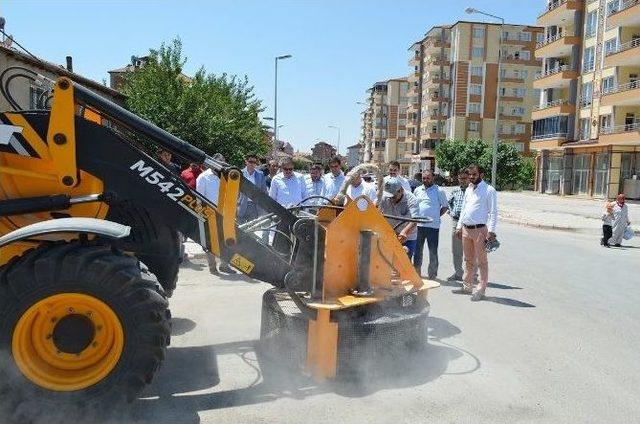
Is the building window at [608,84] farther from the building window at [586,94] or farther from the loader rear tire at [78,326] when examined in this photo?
the loader rear tire at [78,326]

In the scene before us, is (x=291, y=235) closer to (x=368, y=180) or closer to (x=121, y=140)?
(x=121, y=140)

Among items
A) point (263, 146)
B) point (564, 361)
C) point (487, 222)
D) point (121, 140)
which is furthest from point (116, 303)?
point (263, 146)

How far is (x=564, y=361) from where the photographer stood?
5426mm

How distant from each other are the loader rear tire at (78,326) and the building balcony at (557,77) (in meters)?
49.4

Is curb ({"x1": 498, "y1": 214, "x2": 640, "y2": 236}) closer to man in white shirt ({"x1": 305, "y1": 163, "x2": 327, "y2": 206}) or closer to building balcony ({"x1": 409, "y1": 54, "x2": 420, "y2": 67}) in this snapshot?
man in white shirt ({"x1": 305, "y1": 163, "x2": 327, "y2": 206})

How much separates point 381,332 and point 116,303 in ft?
6.79

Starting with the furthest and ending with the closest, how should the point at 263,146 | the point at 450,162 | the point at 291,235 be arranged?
the point at 450,162 < the point at 263,146 < the point at 291,235

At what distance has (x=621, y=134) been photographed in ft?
125

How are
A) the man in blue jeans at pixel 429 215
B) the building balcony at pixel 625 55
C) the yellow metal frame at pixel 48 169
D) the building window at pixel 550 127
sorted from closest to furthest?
the yellow metal frame at pixel 48 169, the man in blue jeans at pixel 429 215, the building balcony at pixel 625 55, the building window at pixel 550 127

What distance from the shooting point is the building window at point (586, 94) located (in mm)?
45094

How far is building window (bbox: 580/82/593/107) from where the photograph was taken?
4509 cm

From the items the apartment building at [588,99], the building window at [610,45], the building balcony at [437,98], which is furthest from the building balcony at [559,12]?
the building balcony at [437,98]

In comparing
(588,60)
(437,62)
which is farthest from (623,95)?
(437,62)

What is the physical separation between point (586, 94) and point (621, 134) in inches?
349
